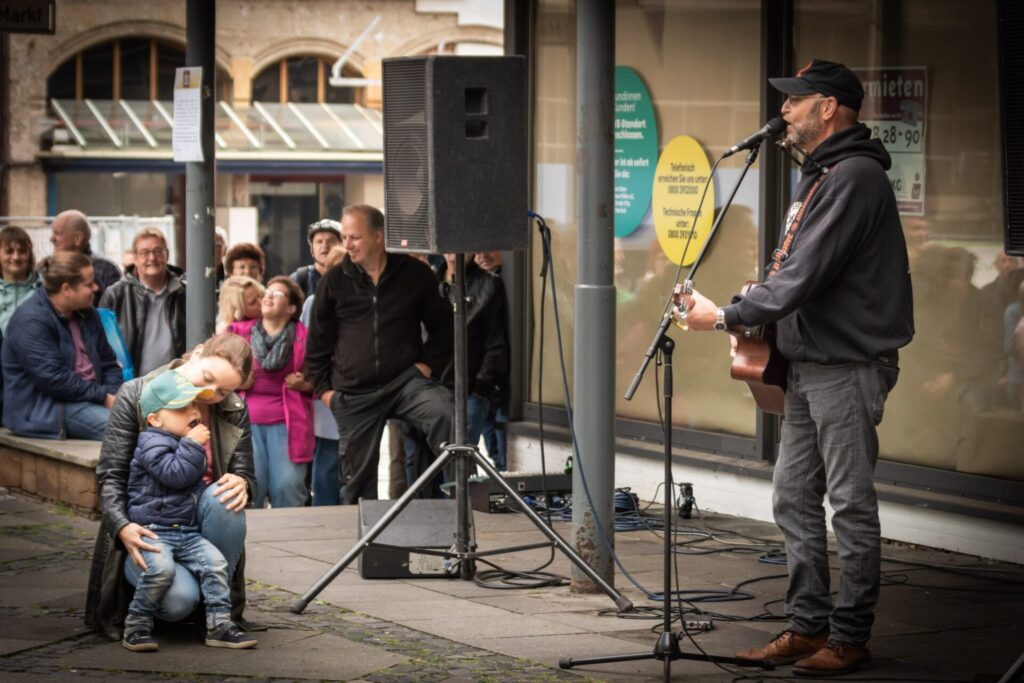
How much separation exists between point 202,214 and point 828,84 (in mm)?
4858

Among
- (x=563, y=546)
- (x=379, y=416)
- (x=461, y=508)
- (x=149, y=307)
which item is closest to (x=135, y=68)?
(x=149, y=307)

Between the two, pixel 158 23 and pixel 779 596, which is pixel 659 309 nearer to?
pixel 779 596

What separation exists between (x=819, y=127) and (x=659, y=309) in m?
4.42

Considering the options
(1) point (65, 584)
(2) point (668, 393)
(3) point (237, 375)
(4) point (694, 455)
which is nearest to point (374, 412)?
(4) point (694, 455)

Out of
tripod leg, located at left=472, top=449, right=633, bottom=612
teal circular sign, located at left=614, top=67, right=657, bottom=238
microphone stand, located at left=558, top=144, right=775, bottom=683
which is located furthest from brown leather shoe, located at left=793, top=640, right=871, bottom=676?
teal circular sign, located at left=614, top=67, right=657, bottom=238

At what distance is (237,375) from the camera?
662cm

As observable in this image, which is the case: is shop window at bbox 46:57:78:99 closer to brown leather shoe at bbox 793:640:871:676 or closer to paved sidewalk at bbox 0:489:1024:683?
paved sidewalk at bbox 0:489:1024:683

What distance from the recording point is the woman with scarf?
10.5m

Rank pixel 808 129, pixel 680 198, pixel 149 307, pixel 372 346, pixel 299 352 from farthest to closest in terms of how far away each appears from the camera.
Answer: pixel 149 307
pixel 299 352
pixel 680 198
pixel 372 346
pixel 808 129

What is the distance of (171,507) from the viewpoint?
21.6ft

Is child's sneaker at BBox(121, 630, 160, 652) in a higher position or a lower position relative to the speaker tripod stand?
lower

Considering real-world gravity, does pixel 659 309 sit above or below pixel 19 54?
below

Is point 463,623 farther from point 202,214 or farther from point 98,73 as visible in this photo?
point 98,73

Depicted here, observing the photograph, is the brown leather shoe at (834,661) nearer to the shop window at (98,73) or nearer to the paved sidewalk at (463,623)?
the paved sidewalk at (463,623)
